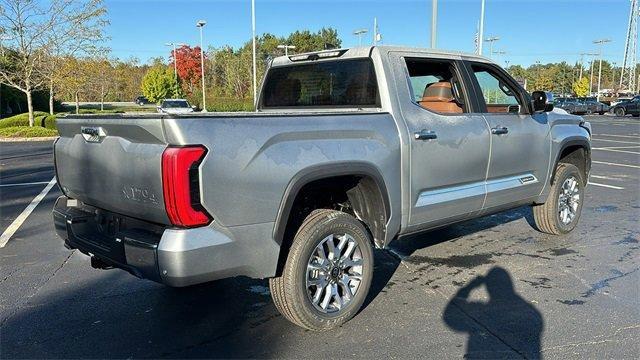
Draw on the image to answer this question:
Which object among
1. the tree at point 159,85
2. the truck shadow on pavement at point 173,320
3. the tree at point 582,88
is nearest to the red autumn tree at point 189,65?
the tree at point 159,85

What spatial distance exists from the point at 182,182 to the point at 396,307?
203cm

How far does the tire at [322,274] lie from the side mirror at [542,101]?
8.20ft

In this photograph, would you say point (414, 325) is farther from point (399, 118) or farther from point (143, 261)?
point (143, 261)

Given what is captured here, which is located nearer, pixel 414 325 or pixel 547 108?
pixel 414 325

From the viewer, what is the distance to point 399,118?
3.91 meters

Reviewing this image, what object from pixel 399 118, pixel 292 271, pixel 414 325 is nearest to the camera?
pixel 292 271

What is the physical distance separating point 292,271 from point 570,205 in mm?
4191

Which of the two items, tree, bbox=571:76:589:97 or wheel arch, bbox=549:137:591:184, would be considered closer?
wheel arch, bbox=549:137:591:184

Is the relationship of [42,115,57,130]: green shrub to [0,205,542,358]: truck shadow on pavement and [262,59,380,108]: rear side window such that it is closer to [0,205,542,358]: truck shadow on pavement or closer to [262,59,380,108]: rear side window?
[0,205,542,358]: truck shadow on pavement

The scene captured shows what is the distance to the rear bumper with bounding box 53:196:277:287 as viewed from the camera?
2834mm

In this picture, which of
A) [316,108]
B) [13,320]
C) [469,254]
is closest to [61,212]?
[13,320]

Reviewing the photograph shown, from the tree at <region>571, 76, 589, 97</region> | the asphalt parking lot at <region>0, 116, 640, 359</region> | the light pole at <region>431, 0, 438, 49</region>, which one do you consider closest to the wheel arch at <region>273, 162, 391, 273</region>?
the asphalt parking lot at <region>0, 116, 640, 359</region>

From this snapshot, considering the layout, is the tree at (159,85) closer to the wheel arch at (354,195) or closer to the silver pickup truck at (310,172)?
the silver pickup truck at (310,172)

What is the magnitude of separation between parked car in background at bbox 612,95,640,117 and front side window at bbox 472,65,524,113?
37.7 metres
